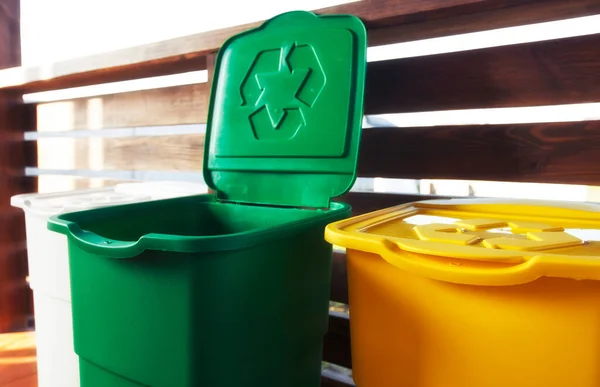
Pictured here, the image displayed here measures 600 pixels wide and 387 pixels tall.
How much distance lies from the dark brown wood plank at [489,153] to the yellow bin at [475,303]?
0.65 ft

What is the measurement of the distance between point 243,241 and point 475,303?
0.95ft

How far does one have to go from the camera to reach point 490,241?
0.51 metres

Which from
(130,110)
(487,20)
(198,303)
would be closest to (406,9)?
(487,20)

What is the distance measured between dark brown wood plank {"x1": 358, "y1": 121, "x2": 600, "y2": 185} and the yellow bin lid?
0.36 ft

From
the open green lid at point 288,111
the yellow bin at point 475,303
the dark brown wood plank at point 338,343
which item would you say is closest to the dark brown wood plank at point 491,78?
the open green lid at point 288,111

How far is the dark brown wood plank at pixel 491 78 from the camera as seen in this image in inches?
30.6

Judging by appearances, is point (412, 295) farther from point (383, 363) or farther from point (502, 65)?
point (502, 65)

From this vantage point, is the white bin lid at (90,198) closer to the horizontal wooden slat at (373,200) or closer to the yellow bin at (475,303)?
the horizontal wooden slat at (373,200)

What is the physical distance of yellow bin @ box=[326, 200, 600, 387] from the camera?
442 millimetres

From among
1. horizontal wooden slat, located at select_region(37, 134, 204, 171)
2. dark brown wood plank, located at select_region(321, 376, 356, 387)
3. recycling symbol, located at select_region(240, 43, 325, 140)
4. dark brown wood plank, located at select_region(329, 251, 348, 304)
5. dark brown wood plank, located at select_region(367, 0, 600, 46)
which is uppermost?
dark brown wood plank, located at select_region(367, 0, 600, 46)

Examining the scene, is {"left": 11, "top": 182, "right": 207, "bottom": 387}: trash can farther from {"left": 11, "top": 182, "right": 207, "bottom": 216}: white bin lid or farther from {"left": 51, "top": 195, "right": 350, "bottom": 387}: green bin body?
{"left": 51, "top": 195, "right": 350, "bottom": 387}: green bin body

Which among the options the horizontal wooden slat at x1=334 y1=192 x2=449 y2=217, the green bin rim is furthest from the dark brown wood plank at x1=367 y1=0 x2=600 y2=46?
the green bin rim

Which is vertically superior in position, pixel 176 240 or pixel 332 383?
pixel 176 240

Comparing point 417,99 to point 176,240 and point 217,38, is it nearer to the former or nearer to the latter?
point 217,38
